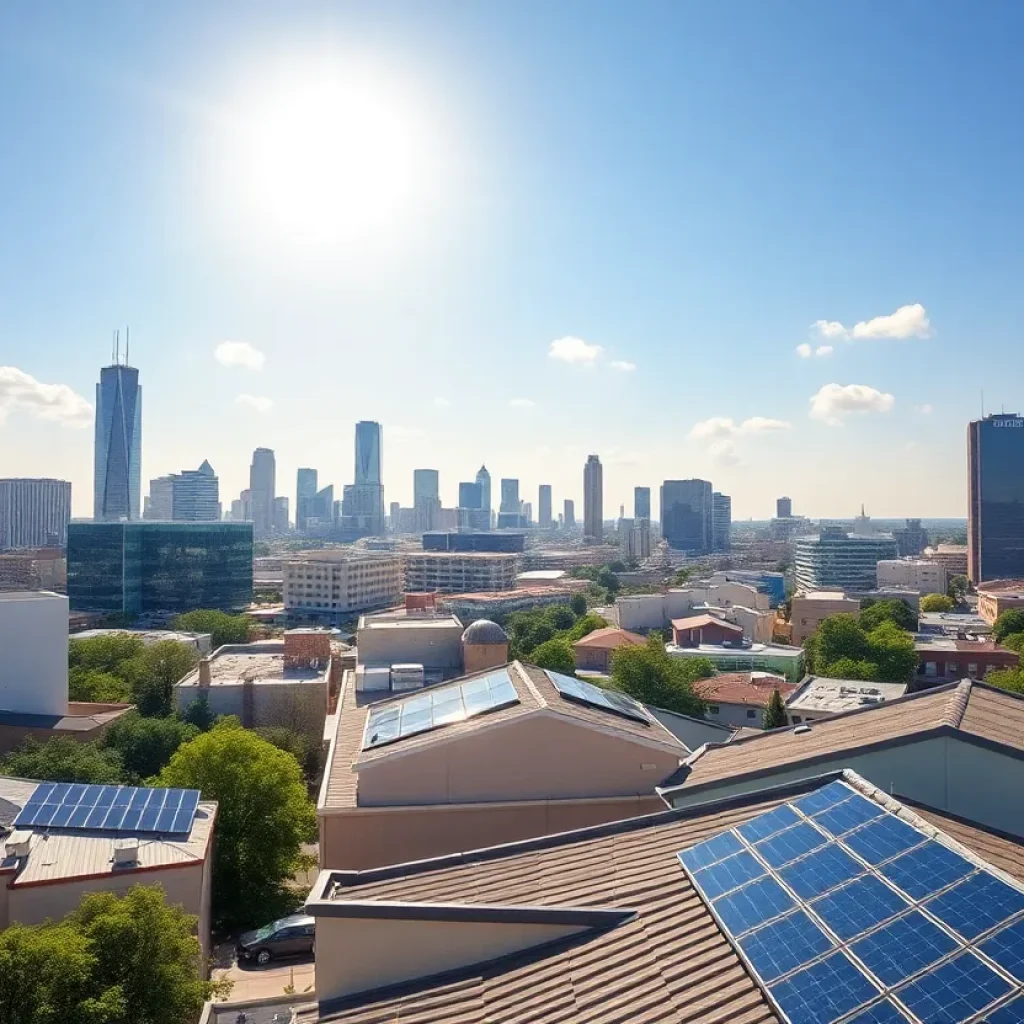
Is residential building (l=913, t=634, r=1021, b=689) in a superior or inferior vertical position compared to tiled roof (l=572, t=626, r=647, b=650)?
inferior

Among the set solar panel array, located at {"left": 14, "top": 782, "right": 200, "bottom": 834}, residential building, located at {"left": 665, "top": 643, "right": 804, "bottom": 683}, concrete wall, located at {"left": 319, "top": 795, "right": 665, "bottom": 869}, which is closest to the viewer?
concrete wall, located at {"left": 319, "top": 795, "right": 665, "bottom": 869}

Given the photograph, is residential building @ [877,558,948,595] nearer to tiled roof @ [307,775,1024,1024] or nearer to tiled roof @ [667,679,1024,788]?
tiled roof @ [667,679,1024,788]

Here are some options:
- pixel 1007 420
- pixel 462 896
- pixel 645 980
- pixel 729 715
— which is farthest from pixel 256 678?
pixel 1007 420

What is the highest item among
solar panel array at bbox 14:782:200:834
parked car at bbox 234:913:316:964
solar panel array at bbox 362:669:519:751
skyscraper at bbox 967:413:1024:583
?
skyscraper at bbox 967:413:1024:583

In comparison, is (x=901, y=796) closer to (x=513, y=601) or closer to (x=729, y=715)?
(x=729, y=715)

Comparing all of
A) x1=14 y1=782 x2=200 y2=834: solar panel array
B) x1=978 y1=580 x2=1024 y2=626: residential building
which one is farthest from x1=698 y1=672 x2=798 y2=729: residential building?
x1=978 y1=580 x2=1024 y2=626: residential building

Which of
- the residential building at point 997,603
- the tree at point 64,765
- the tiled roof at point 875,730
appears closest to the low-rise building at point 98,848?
the tree at point 64,765

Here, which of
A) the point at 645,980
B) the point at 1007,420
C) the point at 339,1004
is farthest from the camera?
the point at 1007,420
